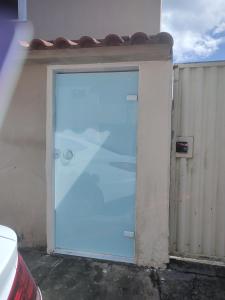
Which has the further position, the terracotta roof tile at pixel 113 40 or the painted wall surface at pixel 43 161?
the painted wall surface at pixel 43 161

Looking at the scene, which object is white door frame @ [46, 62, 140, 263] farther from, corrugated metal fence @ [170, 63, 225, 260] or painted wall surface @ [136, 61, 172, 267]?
corrugated metal fence @ [170, 63, 225, 260]

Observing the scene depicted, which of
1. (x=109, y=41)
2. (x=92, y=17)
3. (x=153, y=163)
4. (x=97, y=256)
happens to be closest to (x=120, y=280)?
(x=97, y=256)

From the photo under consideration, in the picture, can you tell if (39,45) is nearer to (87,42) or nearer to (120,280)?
(87,42)

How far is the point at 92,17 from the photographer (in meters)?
5.61

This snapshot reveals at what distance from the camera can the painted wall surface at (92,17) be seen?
552cm

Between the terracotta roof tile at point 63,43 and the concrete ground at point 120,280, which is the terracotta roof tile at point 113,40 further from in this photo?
the concrete ground at point 120,280

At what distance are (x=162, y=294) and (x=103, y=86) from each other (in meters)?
2.54

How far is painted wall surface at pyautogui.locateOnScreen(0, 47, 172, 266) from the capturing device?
3781mm

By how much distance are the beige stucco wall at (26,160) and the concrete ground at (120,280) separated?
0.50 meters

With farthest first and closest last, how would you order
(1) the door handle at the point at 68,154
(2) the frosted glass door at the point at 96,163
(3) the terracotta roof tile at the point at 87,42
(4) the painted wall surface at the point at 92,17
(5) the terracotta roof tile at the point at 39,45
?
(4) the painted wall surface at the point at 92,17 < (1) the door handle at the point at 68,154 < (2) the frosted glass door at the point at 96,163 < (5) the terracotta roof tile at the point at 39,45 < (3) the terracotta roof tile at the point at 87,42

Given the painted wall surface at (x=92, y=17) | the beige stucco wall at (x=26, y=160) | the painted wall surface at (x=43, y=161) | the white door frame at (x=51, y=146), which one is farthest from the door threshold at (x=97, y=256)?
the painted wall surface at (x=92, y=17)

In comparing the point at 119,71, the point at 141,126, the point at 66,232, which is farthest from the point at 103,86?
the point at 66,232

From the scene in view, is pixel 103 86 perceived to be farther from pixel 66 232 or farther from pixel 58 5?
pixel 58 5

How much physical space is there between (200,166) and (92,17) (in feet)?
11.3
